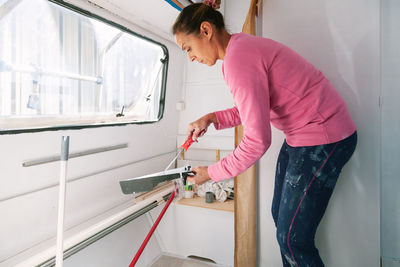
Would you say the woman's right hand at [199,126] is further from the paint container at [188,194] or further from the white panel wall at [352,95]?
the paint container at [188,194]

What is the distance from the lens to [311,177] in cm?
96

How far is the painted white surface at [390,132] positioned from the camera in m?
1.16

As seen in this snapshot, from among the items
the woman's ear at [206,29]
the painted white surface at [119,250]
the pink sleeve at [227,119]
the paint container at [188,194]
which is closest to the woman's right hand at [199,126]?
the pink sleeve at [227,119]

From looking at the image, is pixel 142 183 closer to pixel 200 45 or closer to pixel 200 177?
pixel 200 177

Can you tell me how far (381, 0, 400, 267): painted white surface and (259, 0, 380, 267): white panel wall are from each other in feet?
0.11

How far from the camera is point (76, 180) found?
1426mm

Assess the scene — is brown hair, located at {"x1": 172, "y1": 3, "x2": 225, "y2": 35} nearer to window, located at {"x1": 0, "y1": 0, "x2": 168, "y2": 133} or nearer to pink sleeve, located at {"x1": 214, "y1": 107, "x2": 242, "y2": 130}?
pink sleeve, located at {"x1": 214, "y1": 107, "x2": 242, "y2": 130}

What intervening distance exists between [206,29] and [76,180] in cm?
118

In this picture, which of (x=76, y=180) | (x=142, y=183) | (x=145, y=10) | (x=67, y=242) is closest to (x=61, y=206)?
(x=142, y=183)

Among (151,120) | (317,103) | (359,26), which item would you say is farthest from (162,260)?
(359,26)

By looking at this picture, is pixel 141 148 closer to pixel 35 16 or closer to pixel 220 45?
pixel 35 16

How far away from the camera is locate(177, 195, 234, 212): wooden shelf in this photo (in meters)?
1.90

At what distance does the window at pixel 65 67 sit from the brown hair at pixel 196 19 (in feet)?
2.57

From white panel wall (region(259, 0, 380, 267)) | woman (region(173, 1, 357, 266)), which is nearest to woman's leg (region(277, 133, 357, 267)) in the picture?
woman (region(173, 1, 357, 266))
